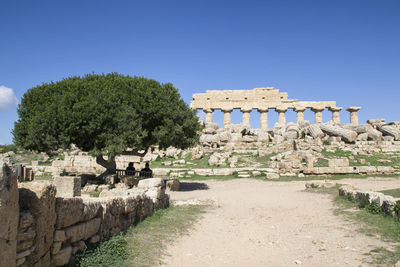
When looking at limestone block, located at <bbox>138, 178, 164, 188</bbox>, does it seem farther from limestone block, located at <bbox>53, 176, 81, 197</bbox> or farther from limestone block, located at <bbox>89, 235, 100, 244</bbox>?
limestone block, located at <bbox>89, 235, 100, 244</bbox>

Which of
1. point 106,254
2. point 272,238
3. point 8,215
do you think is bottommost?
point 272,238

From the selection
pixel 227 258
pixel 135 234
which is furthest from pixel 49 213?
pixel 227 258

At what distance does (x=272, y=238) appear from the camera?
7512mm

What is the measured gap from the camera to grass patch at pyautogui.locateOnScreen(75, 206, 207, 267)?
4984mm

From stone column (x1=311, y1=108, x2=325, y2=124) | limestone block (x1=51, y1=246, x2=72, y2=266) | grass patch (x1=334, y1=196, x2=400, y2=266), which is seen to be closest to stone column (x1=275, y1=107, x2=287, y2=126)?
stone column (x1=311, y1=108, x2=325, y2=124)

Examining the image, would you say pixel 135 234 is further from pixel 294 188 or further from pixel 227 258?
pixel 294 188

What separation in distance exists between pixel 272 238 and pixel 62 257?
15.9 feet

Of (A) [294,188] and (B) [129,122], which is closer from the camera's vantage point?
(B) [129,122]

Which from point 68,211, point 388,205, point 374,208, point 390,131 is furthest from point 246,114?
point 68,211

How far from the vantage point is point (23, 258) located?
3619 mm

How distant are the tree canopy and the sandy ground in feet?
18.1

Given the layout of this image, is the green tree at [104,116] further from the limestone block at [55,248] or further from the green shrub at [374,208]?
the limestone block at [55,248]

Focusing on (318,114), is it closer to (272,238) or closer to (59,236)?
(272,238)

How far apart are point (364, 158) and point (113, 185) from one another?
19209 mm
